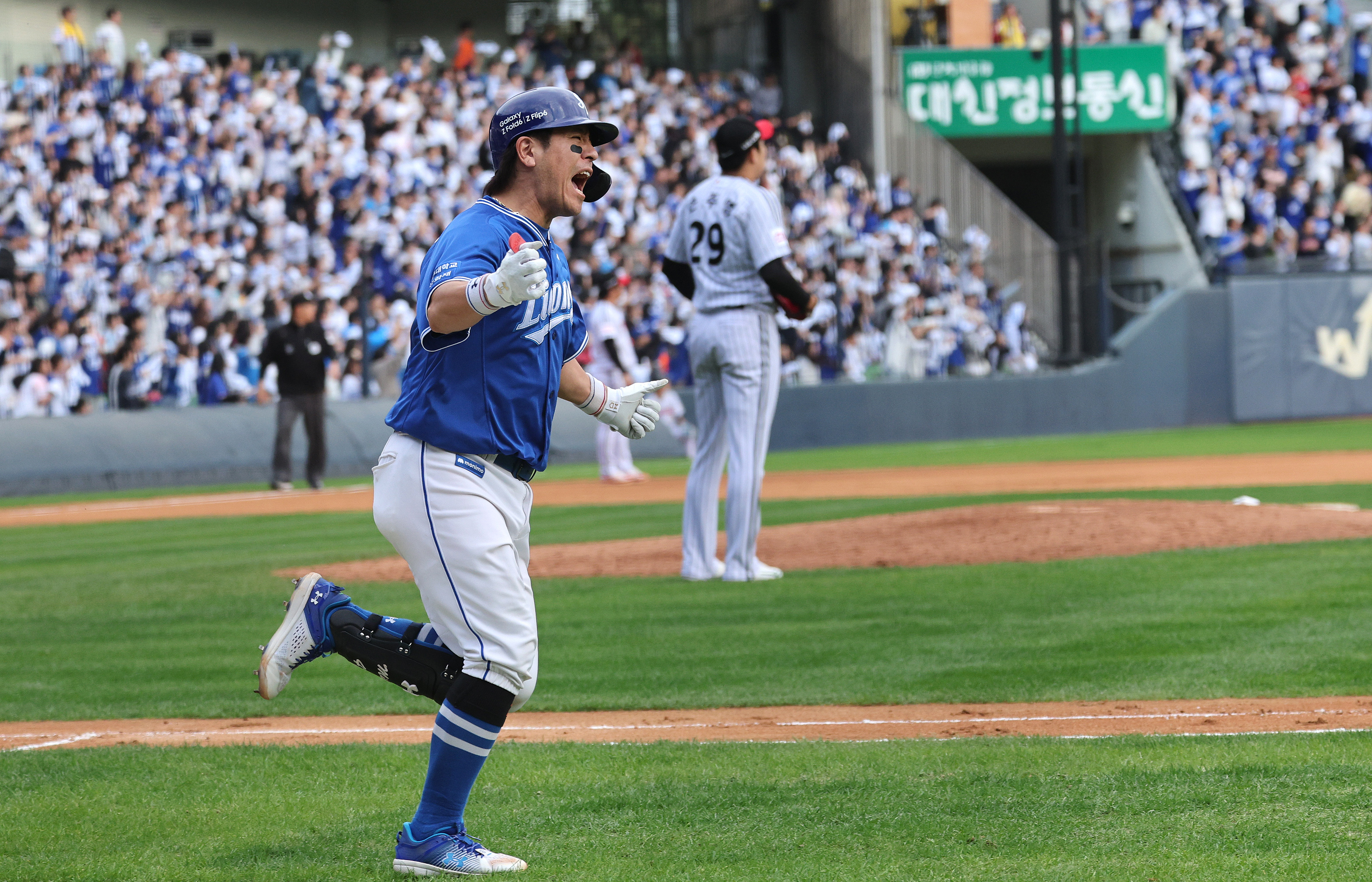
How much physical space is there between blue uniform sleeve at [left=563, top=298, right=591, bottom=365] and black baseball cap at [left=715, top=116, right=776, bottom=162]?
492 centimetres

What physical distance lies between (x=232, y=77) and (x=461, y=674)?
25.2 metres

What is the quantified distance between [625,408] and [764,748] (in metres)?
1.62

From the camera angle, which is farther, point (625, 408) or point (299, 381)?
point (299, 381)

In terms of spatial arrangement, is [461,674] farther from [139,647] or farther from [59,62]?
[59,62]

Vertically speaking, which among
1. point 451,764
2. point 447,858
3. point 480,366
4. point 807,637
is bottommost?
point 807,637

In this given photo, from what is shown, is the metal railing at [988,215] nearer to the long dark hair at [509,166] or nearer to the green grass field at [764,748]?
the green grass field at [764,748]

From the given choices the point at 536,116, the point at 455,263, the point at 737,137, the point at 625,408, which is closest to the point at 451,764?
the point at 625,408

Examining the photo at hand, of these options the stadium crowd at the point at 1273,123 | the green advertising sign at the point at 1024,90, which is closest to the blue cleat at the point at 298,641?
the stadium crowd at the point at 1273,123

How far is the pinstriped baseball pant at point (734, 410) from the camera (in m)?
9.46

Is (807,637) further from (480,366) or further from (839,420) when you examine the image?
(839,420)

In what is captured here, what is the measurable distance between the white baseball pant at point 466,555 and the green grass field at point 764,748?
0.60m

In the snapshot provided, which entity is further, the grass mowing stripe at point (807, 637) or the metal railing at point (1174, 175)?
the metal railing at point (1174, 175)

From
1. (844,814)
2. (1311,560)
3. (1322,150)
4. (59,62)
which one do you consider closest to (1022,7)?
(1322,150)

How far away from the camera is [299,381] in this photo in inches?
761
